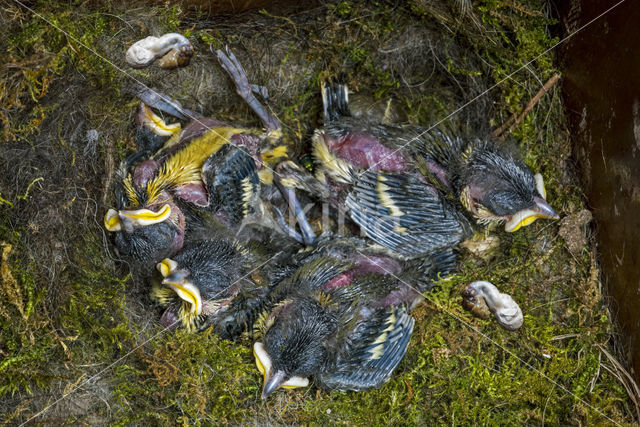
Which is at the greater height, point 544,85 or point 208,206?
point 544,85

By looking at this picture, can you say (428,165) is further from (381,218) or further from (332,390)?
(332,390)

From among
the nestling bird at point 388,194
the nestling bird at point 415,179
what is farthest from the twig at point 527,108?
the nestling bird at point 388,194

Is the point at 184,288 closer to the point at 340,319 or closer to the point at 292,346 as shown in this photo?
the point at 292,346

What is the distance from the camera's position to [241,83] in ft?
6.04

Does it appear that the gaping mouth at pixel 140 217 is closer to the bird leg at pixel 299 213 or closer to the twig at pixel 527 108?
the bird leg at pixel 299 213

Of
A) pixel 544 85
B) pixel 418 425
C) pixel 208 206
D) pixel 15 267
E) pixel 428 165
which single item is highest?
pixel 544 85

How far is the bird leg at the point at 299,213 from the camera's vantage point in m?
1.86

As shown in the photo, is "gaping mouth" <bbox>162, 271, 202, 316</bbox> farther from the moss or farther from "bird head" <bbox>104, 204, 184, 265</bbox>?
the moss

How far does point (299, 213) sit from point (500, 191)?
24.5 inches

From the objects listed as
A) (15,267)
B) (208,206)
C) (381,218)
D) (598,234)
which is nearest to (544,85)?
(598,234)

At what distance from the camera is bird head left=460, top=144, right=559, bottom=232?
→ 5.14 feet

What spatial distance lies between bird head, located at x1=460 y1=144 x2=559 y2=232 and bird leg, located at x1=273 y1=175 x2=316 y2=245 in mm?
485

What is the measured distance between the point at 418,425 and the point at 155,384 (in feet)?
2.67

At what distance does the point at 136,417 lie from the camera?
66.8 inches
